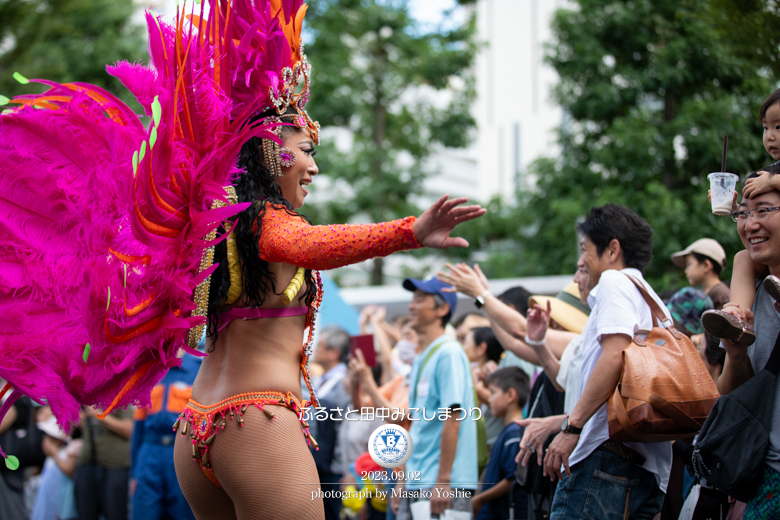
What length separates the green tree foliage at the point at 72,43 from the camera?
32.5 feet

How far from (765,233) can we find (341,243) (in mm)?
1363

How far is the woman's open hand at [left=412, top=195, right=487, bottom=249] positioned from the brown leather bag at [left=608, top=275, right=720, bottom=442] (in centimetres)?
96

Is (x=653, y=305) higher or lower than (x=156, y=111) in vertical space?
lower

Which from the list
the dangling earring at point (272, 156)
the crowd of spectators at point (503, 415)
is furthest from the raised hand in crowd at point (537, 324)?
Result: the dangling earring at point (272, 156)

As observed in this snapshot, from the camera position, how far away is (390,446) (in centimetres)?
249

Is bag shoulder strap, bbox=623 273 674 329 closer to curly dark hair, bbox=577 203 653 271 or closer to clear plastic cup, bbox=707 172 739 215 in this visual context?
curly dark hair, bbox=577 203 653 271

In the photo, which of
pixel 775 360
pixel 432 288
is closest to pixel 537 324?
pixel 432 288

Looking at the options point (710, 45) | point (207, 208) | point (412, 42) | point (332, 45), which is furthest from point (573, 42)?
point (207, 208)

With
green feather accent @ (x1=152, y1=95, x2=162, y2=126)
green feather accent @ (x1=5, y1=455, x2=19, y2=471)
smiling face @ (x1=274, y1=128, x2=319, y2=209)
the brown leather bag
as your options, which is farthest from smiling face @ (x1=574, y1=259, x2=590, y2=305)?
green feather accent @ (x1=5, y1=455, x2=19, y2=471)

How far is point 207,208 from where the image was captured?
2.18 metres

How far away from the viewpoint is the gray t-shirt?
2066 millimetres

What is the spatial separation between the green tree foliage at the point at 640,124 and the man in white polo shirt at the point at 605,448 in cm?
572

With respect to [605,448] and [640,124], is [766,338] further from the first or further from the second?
[640,124]

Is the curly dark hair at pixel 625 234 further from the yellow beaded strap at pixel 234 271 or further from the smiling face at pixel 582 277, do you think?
the yellow beaded strap at pixel 234 271
